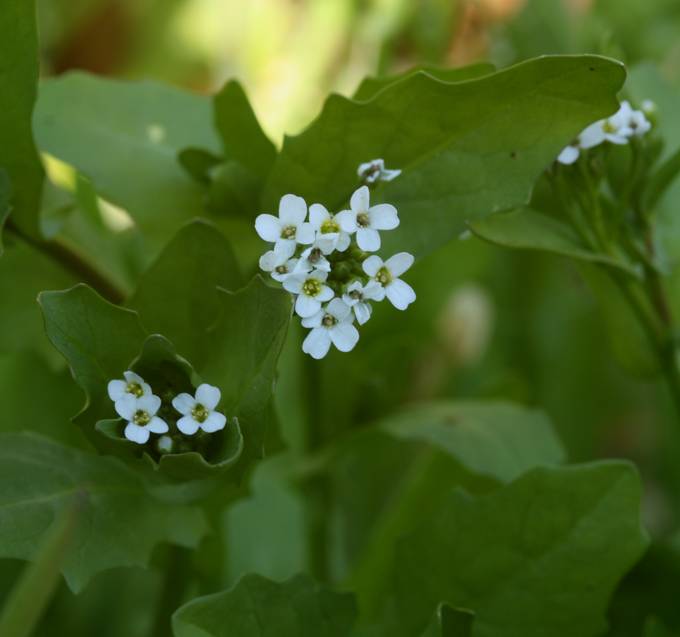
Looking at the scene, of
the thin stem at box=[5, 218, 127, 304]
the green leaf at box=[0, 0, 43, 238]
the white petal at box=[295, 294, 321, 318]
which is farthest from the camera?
the thin stem at box=[5, 218, 127, 304]

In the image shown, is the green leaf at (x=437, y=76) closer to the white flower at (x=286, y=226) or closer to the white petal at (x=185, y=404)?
the white flower at (x=286, y=226)

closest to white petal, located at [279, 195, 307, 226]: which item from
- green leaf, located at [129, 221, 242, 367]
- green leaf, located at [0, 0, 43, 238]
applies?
green leaf, located at [129, 221, 242, 367]

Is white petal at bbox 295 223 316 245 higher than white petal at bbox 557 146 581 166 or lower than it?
lower

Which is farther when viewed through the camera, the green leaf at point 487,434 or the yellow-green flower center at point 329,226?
the green leaf at point 487,434

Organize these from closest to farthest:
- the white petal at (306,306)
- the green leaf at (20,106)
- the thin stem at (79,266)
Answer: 1. the white petal at (306,306)
2. the green leaf at (20,106)
3. the thin stem at (79,266)

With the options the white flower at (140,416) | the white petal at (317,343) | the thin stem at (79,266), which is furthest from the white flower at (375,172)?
the thin stem at (79,266)

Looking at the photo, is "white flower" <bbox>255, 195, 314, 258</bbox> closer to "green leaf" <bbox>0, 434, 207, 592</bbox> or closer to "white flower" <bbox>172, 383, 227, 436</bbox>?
"white flower" <bbox>172, 383, 227, 436</bbox>
